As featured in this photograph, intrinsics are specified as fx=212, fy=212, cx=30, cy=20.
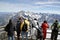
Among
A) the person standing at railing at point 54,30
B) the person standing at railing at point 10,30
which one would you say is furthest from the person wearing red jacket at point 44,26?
the person standing at railing at point 10,30

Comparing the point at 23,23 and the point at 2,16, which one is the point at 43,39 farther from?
the point at 2,16

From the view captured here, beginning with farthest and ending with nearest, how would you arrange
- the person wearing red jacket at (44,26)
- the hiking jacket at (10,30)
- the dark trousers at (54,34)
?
the person wearing red jacket at (44,26) → the dark trousers at (54,34) → the hiking jacket at (10,30)

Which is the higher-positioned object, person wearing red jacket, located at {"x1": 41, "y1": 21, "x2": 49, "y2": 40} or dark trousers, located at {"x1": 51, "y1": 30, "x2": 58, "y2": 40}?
person wearing red jacket, located at {"x1": 41, "y1": 21, "x2": 49, "y2": 40}

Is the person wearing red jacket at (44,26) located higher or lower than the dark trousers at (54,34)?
higher

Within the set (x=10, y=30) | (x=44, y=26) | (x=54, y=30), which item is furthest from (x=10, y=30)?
(x=54, y=30)

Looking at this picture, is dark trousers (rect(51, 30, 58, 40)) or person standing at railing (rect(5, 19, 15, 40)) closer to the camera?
person standing at railing (rect(5, 19, 15, 40))

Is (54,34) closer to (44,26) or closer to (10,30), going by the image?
(44,26)

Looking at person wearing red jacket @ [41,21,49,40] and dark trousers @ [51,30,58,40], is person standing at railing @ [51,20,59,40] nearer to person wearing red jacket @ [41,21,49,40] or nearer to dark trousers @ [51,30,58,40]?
dark trousers @ [51,30,58,40]

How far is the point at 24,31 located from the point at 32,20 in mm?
497

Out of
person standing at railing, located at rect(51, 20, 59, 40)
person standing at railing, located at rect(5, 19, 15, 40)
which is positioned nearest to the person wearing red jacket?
person standing at railing, located at rect(51, 20, 59, 40)

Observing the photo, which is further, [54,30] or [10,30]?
[54,30]

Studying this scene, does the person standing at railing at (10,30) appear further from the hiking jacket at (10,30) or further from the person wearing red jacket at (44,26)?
the person wearing red jacket at (44,26)

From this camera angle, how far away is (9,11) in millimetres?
7281

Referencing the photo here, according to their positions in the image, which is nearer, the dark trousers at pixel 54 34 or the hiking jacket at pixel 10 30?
the hiking jacket at pixel 10 30
